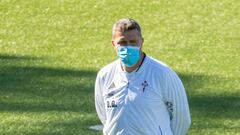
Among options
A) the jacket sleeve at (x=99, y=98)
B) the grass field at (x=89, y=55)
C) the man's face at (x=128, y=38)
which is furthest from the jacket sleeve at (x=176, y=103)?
the grass field at (x=89, y=55)

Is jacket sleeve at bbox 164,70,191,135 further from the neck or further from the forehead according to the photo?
the forehead

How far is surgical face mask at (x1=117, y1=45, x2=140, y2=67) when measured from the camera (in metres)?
6.88

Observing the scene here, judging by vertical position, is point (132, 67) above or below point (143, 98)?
above

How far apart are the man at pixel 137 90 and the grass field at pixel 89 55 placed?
171 inches

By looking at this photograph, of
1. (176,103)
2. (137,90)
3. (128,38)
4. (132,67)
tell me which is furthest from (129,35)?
(176,103)

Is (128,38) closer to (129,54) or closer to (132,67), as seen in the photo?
(129,54)

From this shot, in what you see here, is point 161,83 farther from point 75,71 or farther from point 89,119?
point 75,71

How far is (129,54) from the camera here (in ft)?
22.5

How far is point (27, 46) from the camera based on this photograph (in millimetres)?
15359

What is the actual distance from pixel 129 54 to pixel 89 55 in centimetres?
791

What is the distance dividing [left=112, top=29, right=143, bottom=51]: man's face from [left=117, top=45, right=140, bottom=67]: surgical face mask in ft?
0.13

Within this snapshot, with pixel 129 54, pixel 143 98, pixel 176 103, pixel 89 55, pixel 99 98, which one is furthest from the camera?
pixel 89 55

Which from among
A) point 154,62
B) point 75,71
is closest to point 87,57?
point 75,71

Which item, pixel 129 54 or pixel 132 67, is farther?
pixel 132 67
